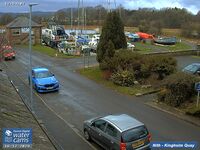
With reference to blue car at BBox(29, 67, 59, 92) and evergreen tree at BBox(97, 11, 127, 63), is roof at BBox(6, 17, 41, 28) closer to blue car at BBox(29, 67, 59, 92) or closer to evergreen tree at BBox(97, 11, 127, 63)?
evergreen tree at BBox(97, 11, 127, 63)

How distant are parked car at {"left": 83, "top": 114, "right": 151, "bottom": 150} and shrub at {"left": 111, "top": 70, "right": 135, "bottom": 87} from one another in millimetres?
13208

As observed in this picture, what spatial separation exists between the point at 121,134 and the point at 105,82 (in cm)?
1676

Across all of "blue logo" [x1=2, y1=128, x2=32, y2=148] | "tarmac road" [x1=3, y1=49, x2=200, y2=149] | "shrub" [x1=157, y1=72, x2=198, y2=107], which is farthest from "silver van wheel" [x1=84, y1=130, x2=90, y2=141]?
"shrub" [x1=157, y1=72, x2=198, y2=107]

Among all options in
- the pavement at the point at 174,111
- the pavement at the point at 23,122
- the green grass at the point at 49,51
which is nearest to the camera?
the pavement at the point at 23,122

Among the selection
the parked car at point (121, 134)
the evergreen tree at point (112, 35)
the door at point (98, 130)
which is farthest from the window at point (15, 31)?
the parked car at point (121, 134)

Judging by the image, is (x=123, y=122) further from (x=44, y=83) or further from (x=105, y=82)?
(x=105, y=82)

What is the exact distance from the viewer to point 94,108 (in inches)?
949

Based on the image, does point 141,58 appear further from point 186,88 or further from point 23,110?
point 23,110

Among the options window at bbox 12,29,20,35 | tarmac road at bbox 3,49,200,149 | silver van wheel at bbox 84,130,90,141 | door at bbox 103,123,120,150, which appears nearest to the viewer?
door at bbox 103,123,120,150

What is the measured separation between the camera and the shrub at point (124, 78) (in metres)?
30.0

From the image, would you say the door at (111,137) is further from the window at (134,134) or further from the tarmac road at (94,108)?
the tarmac road at (94,108)

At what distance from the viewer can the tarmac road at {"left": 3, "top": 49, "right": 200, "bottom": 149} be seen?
19.2 meters

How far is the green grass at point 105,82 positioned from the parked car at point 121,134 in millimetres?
11260

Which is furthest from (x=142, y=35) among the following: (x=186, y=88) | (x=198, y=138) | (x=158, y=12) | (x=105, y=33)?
(x=198, y=138)
